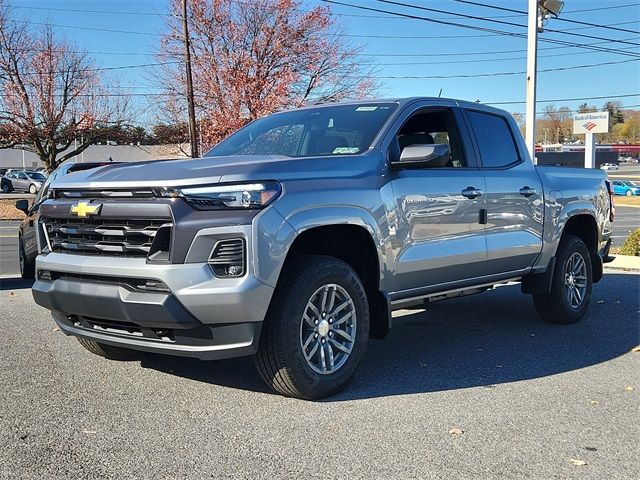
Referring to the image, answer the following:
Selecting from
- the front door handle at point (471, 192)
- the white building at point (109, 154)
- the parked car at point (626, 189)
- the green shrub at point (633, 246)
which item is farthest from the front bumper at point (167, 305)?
the parked car at point (626, 189)

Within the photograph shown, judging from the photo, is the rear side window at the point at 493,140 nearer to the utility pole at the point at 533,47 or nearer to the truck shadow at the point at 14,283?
the truck shadow at the point at 14,283

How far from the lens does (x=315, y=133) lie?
538 centimetres

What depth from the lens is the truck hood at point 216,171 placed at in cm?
403

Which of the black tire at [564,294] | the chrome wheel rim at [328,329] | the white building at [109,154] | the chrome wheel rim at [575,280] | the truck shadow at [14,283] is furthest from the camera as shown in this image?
the white building at [109,154]

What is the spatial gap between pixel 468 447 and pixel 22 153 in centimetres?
8914

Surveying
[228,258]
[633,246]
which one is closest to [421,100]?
[228,258]

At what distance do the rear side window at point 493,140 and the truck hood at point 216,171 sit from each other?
5.55 ft

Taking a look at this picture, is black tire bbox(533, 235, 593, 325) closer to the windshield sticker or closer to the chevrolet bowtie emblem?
the windshield sticker

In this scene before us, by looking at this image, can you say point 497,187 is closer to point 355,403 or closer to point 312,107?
point 312,107

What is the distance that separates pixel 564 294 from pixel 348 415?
140 inches

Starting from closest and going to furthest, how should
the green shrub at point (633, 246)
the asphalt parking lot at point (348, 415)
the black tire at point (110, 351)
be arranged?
the asphalt parking lot at point (348, 415) → the black tire at point (110, 351) → the green shrub at point (633, 246)

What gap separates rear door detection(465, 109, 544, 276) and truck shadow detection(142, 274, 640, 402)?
0.74 metres

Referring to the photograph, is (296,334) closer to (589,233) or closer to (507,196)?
(507,196)

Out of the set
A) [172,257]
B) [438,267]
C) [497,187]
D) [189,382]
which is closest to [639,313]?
[497,187]
